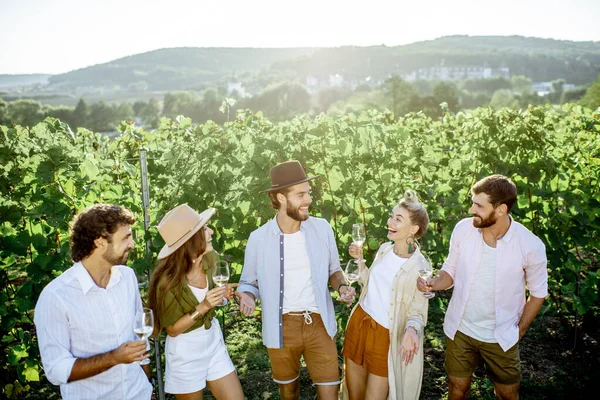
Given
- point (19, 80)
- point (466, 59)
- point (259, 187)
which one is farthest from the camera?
point (466, 59)

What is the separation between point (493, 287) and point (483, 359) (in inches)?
21.0

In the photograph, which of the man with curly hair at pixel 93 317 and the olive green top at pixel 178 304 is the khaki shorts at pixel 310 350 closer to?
the olive green top at pixel 178 304

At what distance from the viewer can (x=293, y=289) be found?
338cm

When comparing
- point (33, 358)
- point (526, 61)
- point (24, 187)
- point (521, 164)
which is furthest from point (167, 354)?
point (526, 61)

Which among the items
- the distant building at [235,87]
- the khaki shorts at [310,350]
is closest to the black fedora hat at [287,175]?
the khaki shorts at [310,350]

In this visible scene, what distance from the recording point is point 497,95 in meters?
104

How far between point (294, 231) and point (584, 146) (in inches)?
186

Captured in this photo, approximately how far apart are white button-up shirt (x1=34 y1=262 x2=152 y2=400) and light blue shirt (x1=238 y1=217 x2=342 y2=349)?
0.92 metres

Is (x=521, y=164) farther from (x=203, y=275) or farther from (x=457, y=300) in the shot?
(x=203, y=275)

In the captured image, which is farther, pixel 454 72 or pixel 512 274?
pixel 454 72

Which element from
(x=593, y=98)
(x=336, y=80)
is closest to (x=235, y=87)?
(x=336, y=80)

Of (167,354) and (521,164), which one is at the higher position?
(521,164)

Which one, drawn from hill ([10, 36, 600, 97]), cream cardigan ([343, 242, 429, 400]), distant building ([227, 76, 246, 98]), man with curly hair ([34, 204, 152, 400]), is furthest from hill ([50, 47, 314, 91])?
man with curly hair ([34, 204, 152, 400])

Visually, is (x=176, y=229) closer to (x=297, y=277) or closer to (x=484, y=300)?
(x=297, y=277)
